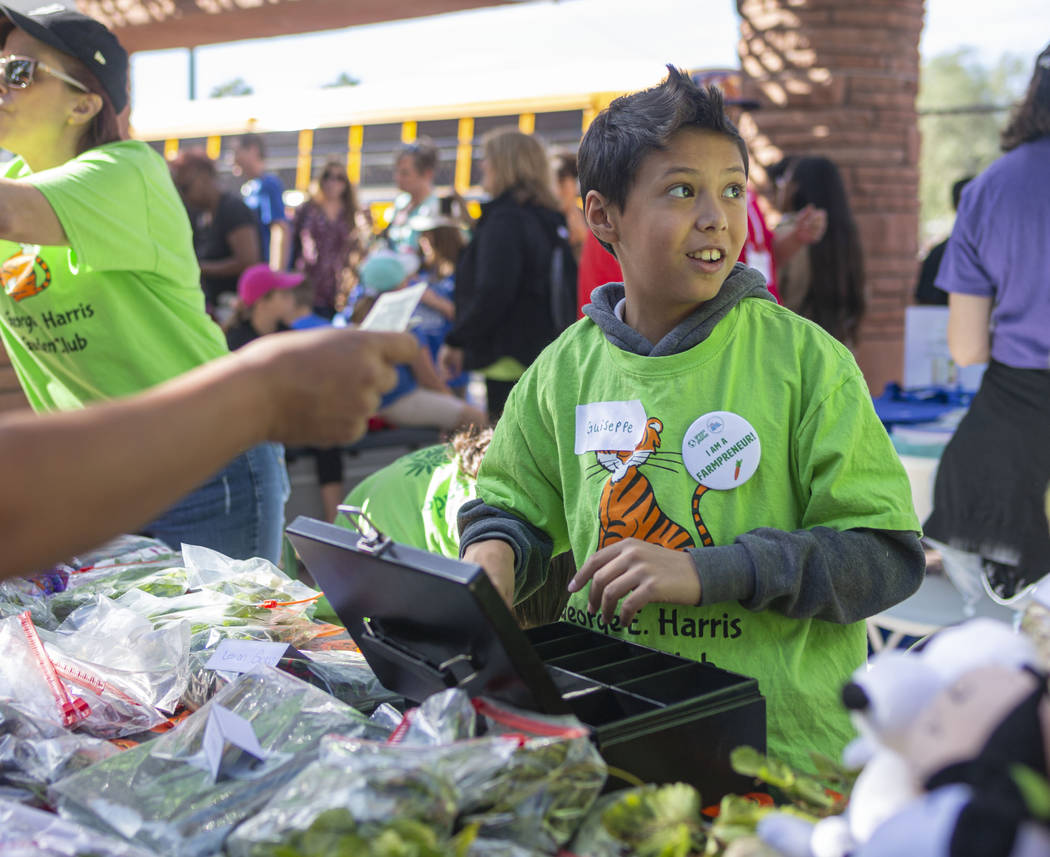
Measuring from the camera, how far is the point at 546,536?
5.58ft

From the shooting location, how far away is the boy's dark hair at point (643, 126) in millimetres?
1531

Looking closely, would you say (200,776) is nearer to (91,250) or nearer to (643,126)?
(643,126)

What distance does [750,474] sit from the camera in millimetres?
1445

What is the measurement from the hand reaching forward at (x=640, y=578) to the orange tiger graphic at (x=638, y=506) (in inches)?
5.4

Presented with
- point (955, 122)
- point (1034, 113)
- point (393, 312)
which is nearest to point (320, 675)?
point (393, 312)

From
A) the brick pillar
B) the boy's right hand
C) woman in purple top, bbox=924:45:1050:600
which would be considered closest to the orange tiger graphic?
the boy's right hand

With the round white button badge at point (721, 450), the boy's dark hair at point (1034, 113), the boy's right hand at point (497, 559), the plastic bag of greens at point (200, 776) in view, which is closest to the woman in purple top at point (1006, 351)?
the boy's dark hair at point (1034, 113)

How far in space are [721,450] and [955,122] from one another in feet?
162

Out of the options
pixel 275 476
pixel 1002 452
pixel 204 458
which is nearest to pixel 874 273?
pixel 1002 452

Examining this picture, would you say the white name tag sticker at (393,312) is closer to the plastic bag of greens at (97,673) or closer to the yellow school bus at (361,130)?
the plastic bag of greens at (97,673)

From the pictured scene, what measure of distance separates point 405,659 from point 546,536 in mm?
467

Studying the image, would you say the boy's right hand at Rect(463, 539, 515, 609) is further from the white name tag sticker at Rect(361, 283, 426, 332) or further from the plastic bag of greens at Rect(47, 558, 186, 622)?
the white name tag sticker at Rect(361, 283, 426, 332)

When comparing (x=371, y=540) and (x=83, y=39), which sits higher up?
(x=83, y=39)

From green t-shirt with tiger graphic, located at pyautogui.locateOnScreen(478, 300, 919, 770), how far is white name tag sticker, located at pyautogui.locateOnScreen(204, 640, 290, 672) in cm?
46
